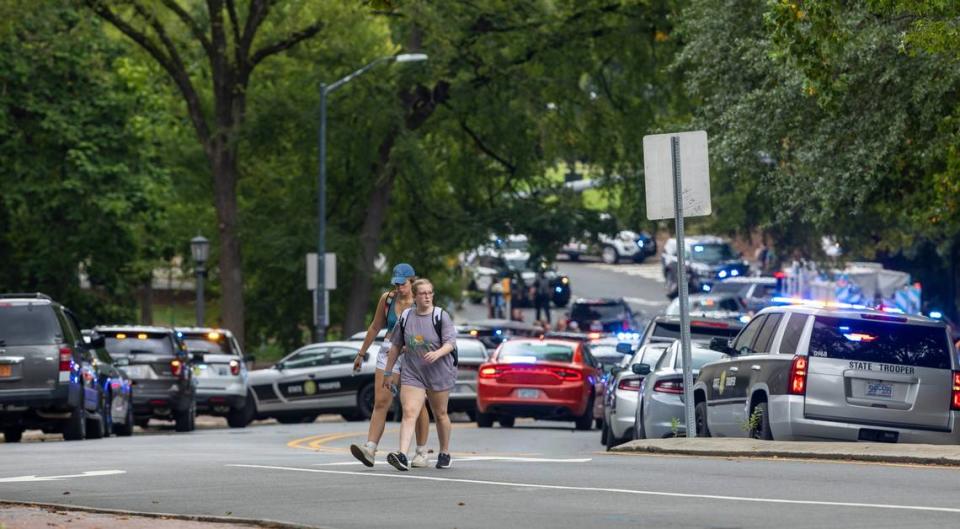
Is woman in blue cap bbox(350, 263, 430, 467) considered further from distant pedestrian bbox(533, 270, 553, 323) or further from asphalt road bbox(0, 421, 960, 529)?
distant pedestrian bbox(533, 270, 553, 323)

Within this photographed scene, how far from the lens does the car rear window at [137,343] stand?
28797mm

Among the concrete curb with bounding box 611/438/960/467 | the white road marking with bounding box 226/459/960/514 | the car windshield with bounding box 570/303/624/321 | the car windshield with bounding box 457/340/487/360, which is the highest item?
the car windshield with bounding box 570/303/624/321

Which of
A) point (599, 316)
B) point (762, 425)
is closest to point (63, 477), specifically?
point (762, 425)

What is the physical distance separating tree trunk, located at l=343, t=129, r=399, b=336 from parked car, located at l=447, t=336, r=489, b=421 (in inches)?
407

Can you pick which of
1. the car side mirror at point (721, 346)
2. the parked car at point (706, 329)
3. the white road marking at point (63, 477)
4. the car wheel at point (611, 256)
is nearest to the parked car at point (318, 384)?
the parked car at point (706, 329)

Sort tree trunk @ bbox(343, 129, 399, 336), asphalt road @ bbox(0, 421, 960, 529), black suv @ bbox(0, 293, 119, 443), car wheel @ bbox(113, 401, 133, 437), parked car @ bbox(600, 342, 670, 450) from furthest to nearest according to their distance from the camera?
tree trunk @ bbox(343, 129, 399, 336)
car wheel @ bbox(113, 401, 133, 437)
black suv @ bbox(0, 293, 119, 443)
parked car @ bbox(600, 342, 670, 450)
asphalt road @ bbox(0, 421, 960, 529)

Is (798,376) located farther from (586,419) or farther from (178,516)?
(586,419)

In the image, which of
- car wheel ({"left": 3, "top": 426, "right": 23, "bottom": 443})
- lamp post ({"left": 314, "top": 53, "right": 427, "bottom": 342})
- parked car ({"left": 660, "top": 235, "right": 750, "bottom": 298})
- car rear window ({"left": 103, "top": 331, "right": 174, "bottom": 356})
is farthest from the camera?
parked car ({"left": 660, "top": 235, "right": 750, "bottom": 298})

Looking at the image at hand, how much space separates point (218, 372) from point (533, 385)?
226 inches


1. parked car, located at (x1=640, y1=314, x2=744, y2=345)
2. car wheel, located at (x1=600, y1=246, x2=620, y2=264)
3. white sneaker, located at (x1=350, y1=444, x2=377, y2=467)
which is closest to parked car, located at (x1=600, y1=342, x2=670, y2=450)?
parked car, located at (x1=640, y1=314, x2=744, y2=345)

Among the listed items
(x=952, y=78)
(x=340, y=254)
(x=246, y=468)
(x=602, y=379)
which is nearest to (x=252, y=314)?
(x=340, y=254)

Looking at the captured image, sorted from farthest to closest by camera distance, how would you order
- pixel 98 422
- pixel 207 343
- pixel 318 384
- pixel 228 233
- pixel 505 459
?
pixel 228 233, pixel 318 384, pixel 207 343, pixel 98 422, pixel 505 459

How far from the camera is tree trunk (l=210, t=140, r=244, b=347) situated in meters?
42.0

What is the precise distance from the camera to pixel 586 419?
1183 inches
